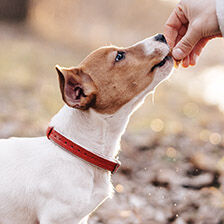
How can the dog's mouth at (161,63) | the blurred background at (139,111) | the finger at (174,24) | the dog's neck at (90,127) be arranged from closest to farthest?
1. the dog's neck at (90,127)
2. the dog's mouth at (161,63)
3. the finger at (174,24)
4. the blurred background at (139,111)

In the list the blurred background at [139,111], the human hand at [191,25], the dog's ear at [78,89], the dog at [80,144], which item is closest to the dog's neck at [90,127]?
the dog at [80,144]

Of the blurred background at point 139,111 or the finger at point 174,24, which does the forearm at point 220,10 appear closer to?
the finger at point 174,24

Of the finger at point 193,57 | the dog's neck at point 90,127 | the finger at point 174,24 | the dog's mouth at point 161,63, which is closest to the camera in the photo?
the dog's neck at point 90,127

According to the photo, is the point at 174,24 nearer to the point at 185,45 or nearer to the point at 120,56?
the point at 185,45

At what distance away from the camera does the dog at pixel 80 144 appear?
9.09ft

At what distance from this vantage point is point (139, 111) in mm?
8219

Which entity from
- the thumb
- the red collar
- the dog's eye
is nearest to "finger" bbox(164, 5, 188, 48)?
the thumb

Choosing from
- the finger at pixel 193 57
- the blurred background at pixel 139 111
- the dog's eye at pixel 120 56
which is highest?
the dog's eye at pixel 120 56

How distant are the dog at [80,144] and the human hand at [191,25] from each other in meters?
0.22

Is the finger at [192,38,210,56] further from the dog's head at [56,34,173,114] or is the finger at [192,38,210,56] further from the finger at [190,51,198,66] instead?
the dog's head at [56,34,173,114]

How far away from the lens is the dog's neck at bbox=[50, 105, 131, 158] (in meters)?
2.93

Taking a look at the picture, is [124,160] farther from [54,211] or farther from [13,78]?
[13,78]

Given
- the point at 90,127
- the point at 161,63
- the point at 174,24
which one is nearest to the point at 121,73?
the point at 161,63

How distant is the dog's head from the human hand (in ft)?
0.69
